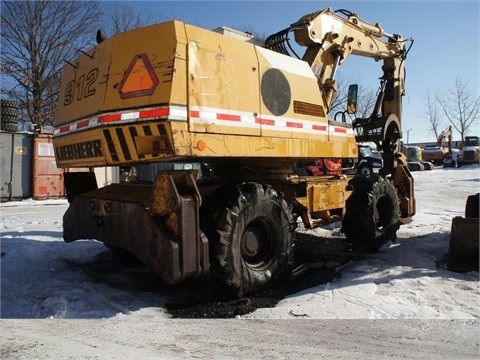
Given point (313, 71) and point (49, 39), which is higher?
point (49, 39)

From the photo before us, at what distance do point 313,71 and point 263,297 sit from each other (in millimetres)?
3462

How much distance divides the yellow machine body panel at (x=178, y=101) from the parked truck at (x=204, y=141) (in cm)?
1

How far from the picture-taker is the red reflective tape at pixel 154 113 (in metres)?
4.22

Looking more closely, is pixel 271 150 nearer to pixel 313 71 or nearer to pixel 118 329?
pixel 313 71

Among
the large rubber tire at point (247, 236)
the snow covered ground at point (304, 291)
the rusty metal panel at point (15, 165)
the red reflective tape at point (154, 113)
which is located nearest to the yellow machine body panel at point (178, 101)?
the red reflective tape at point (154, 113)

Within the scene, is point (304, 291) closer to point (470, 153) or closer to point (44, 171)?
point (44, 171)

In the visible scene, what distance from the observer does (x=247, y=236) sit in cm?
534

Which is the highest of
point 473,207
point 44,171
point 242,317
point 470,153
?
point 470,153

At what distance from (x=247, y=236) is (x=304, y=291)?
0.94 meters

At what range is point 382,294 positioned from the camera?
16.1 ft

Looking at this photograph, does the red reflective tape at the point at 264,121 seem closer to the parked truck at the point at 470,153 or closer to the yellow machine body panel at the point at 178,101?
the yellow machine body panel at the point at 178,101

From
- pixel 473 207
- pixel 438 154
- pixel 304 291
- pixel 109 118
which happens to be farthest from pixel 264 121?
pixel 438 154

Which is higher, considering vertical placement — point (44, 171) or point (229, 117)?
point (229, 117)

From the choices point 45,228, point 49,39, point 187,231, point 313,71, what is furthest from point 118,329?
point 49,39
